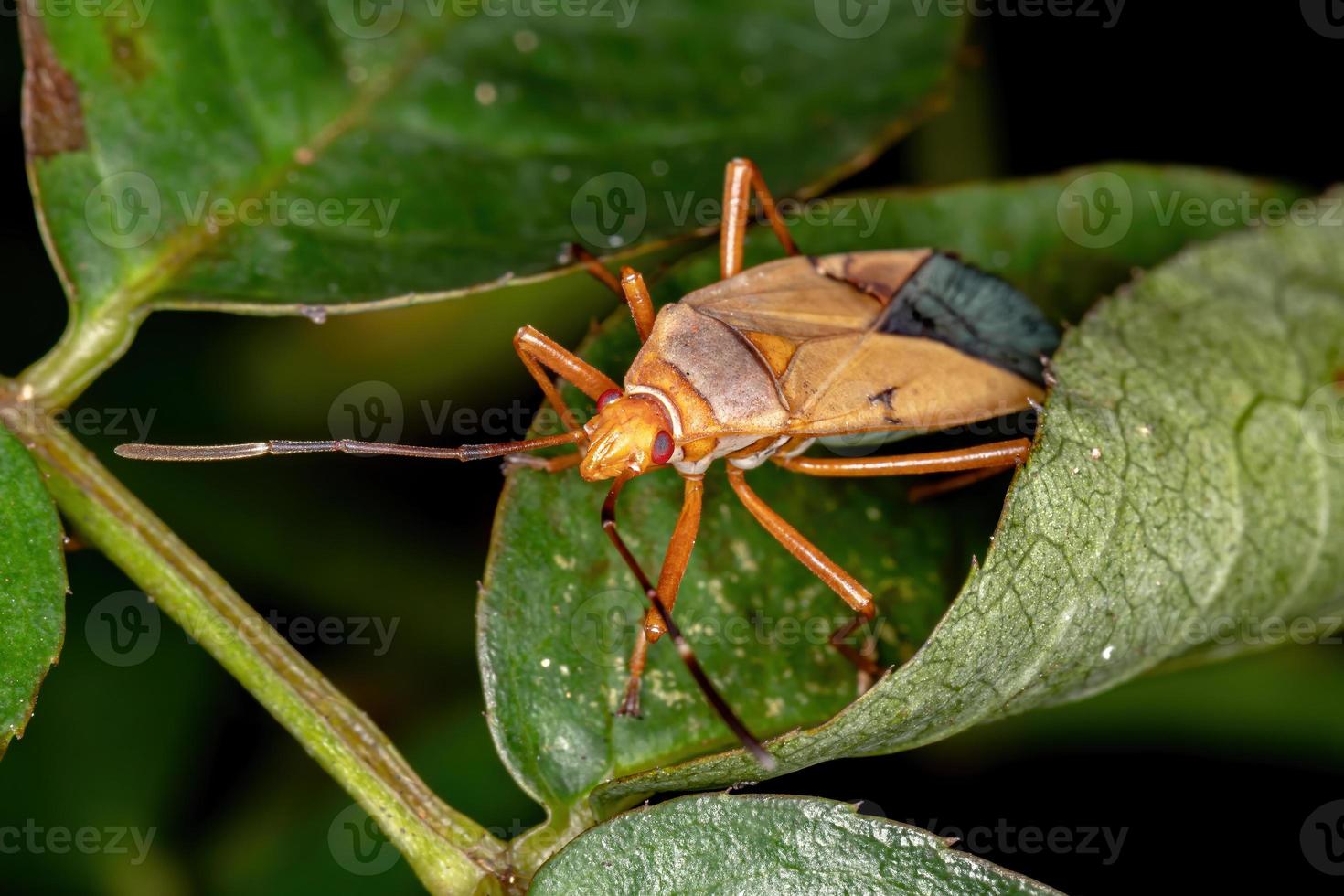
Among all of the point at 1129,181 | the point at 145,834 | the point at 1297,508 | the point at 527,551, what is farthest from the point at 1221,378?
the point at 145,834

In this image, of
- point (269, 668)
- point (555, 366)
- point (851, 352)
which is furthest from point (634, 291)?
point (269, 668)

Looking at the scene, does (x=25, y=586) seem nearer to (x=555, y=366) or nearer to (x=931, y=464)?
(x=555, y=366)

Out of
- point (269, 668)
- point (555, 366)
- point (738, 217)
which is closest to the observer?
point (269, 668)

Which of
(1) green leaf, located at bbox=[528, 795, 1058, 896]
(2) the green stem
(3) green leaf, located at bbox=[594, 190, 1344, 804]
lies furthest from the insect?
(1) green leaf, located at bbox=[528, 795, 1058, 896]

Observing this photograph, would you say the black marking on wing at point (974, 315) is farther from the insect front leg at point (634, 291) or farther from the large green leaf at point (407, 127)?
the insect front leg at point (634, 291)

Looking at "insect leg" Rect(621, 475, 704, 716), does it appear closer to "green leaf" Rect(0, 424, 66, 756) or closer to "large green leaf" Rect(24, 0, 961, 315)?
"large green leaf" Rect(24, 0, 961, 315)

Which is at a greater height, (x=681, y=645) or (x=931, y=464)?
(x=931, y=464)

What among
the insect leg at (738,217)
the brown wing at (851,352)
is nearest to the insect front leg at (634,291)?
the brown wing at (851,352)

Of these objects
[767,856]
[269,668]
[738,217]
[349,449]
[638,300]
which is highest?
[738,217]
